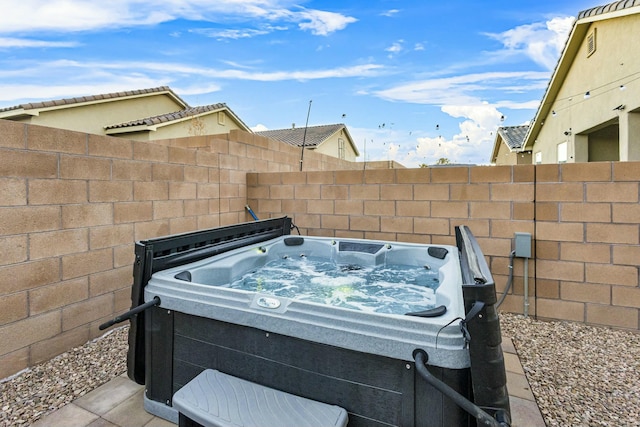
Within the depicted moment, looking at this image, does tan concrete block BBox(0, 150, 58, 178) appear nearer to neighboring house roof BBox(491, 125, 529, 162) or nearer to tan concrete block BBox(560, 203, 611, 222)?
tan concrete block BBox(560, 203, 611, 222)

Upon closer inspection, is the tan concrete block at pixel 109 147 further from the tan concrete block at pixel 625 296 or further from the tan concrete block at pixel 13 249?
the tan concrete block at pixel 625 296

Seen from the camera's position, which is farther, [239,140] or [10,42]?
[10,42]

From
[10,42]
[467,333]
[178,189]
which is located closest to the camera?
[467,333]

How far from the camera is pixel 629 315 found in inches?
107

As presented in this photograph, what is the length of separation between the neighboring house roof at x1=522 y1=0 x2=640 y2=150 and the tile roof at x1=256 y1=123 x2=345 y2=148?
715 cm

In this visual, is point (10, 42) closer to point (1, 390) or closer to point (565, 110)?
point (1, 390)

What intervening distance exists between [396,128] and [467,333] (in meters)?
5.72

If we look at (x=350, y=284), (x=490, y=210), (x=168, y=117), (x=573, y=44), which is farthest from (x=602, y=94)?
(x=168, y=117)

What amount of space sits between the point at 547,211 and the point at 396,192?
4.41 feet

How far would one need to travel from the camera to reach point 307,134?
14.3 meters

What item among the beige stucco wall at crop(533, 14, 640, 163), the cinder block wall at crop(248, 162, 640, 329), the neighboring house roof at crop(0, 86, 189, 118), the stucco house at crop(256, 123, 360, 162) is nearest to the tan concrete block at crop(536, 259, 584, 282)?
the cinder block wall at crop(248, 162, 640, 329)

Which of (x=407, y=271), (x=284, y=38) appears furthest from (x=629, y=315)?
(x=284, y=38)

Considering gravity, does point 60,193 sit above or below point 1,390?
above

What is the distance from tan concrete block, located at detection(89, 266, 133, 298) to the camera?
2.52 m
